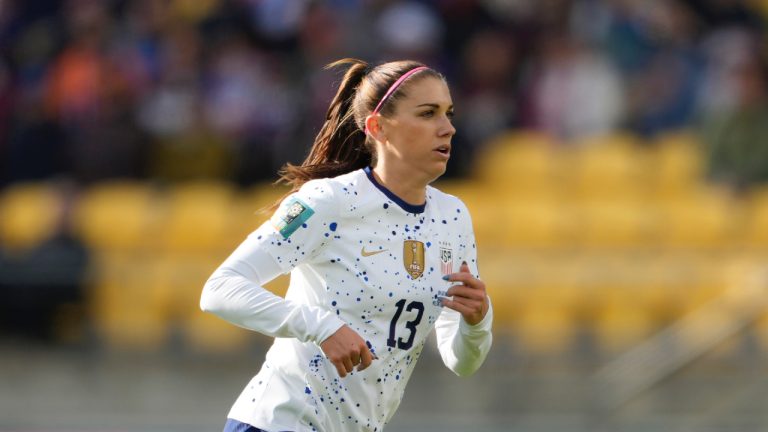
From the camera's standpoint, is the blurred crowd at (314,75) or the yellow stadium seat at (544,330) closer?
the yellow stadium seat at (544,330)

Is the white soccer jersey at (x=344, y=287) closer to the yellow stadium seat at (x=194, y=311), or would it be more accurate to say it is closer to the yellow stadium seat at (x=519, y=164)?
the yellow stadium seat at (x=194, y=311)

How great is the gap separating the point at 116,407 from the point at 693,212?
4551 mm

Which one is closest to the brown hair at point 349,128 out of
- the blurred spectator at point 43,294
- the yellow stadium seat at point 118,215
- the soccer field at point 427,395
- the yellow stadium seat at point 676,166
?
the soccer field at point 427,395

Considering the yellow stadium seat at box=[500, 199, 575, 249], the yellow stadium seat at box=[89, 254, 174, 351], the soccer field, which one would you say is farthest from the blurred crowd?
the soccer field

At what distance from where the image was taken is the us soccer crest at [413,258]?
160 inches

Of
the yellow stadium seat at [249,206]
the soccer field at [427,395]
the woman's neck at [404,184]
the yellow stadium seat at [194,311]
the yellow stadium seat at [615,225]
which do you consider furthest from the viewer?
the yellow stadium seat at [249,206]

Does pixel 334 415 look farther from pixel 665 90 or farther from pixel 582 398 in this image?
pixel 665 90

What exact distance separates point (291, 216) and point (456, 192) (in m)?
7.15

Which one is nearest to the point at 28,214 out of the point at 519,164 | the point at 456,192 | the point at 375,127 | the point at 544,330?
the point at 456,192

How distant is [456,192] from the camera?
11039mm

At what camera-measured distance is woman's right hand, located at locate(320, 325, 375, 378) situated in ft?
12.2

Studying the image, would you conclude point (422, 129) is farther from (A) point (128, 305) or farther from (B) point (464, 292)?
(A) point (128, 305)

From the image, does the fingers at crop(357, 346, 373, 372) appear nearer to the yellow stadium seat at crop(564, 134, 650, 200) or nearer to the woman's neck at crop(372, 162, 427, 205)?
the woman's neck at crop(372, 162, 427, 205)

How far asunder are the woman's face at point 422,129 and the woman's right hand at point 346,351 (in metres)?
0.62
